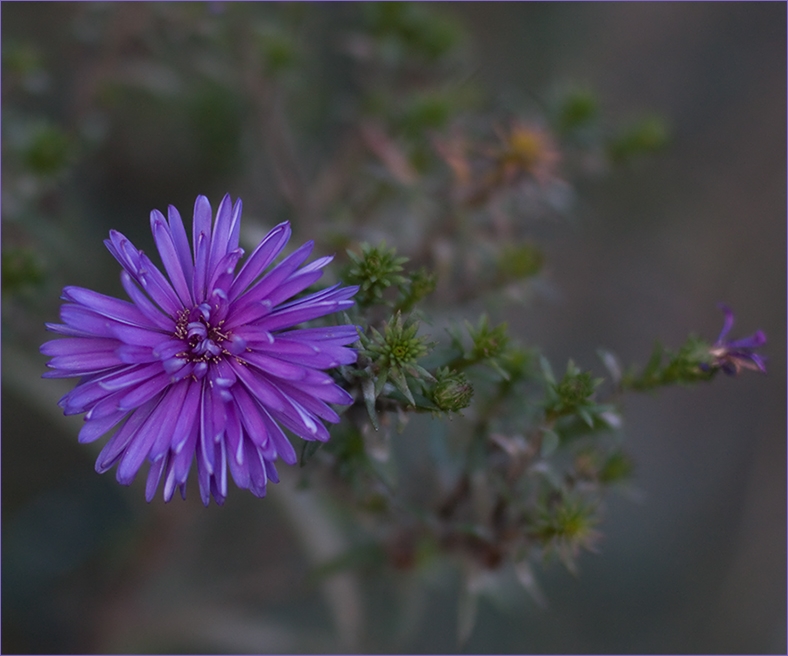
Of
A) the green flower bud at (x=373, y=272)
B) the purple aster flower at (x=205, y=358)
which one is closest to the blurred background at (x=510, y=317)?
the purple aster flower at (x=205, y=358)

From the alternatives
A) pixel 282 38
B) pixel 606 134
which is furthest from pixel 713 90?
pixel 282 38

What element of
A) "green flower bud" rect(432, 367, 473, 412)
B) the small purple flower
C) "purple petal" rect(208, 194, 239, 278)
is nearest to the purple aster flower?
"purple petal" rect(208, 194, 239, 278)

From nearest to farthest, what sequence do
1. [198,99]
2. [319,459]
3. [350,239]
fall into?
[319,459] → [350,239] → [198,99]

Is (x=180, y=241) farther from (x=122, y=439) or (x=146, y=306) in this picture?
(x=122, y=439)

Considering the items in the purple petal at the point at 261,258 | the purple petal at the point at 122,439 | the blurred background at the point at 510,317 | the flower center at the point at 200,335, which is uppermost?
the blurred background at the point at 510,317

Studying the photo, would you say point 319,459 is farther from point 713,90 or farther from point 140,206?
point 713,90

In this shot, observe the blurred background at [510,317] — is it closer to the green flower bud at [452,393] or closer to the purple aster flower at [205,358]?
the purple aster flower at [205,358]
